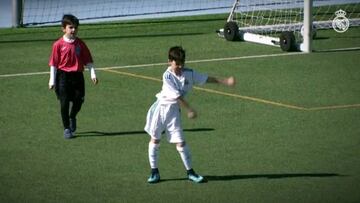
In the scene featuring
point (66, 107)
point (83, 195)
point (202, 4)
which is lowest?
point (83, 195)

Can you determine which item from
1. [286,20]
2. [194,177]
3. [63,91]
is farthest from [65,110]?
[286,20]

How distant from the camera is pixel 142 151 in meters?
14.0

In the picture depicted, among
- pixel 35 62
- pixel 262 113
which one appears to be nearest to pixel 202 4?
pixel 35 62

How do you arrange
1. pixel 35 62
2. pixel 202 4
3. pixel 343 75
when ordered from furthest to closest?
pixel 202 4
pixel 35 62
pixel 343 75

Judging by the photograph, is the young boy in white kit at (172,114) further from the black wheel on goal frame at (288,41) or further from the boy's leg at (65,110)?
the black wheel on goal frame at (288,41)

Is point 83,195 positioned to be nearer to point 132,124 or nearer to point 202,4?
point 132,124

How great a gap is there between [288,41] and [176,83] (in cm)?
938

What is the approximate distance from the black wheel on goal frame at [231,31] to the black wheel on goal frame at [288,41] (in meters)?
1.29

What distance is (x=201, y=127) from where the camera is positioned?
1538cm

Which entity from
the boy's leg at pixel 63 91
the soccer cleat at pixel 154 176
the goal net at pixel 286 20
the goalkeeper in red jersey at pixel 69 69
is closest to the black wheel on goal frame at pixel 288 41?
the goal net at pixel 286 20

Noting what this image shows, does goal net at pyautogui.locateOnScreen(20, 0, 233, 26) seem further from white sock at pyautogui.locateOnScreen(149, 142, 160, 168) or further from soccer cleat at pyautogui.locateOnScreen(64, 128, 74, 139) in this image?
white sock at pyautogui.locateOnScreen(149, 142, 160, 168)

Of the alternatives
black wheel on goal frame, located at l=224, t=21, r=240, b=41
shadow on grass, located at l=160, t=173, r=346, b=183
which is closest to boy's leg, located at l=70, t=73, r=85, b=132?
shadow on grass, located at l=160, t=173, r=346, b=183

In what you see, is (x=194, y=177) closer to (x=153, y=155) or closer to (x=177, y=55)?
(x=153, y=155)

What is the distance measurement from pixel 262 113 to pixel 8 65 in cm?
610
